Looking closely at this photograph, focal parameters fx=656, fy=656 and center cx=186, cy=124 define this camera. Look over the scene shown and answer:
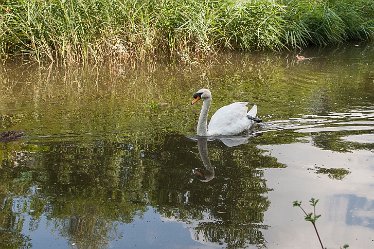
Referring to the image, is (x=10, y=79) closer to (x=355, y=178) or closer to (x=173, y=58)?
(x=173, y=58)

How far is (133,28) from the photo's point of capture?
1509cm

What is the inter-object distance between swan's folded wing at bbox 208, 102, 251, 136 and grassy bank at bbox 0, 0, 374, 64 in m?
5.93

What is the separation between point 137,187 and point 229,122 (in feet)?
8.78

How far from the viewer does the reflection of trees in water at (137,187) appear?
20.9 ft

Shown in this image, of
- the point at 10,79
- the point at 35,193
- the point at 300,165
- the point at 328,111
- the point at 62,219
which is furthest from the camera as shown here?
the point at 10,79

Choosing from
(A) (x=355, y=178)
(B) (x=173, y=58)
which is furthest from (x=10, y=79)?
(A) (x=355, y=178)

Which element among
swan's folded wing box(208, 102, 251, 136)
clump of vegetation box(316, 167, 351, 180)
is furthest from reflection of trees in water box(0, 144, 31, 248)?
clump of vegetation box(316, 167, 351, 180)

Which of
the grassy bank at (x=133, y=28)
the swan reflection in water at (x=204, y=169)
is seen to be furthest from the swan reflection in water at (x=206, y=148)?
the grassy bank at (x=133, y=28)

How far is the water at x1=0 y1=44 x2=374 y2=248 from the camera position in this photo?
20.5ft

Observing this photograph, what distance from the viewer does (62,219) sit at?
6535 millimetres

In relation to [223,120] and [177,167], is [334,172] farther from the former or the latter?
[223,120]

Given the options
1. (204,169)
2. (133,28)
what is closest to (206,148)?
(204,169)

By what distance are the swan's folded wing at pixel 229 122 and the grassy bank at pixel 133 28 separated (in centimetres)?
593

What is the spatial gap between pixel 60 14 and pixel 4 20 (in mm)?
1388
